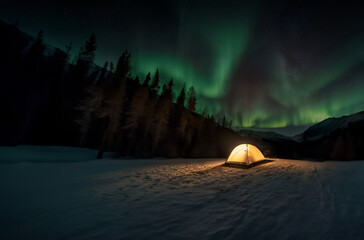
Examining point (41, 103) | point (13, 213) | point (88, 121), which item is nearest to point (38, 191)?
point (13, 213)

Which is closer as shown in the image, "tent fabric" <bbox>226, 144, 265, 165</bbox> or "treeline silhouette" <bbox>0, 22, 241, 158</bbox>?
"tent fabric" <bbox>226, 144, 265, 165</bbox>

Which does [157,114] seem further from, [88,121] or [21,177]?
[21,177]

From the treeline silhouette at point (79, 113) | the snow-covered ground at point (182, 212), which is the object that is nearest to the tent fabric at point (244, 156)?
the snow-covered ground at point (182, 212)

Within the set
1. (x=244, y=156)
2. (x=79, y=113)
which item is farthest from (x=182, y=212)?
(x=79, y=113)

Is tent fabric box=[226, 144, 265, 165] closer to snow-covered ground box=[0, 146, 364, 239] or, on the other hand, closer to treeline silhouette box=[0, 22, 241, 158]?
snow-covered ground box=[0, 146, 364, 239]

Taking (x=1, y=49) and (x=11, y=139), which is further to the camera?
(x=1, y=49)

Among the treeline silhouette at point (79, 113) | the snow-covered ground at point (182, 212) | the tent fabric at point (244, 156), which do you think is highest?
the treeline silhouette at point (79, 113)

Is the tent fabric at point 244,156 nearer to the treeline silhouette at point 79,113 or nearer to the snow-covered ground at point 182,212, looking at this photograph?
the snow-covered ground at point 182,212

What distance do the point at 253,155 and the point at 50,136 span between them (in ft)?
151

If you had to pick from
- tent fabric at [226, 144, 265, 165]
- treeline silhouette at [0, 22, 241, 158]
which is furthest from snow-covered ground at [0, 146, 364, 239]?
treeline silhouette at [0, 22, 241, 158]

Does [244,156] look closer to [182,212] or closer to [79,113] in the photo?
[182,212]

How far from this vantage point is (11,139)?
30.0m

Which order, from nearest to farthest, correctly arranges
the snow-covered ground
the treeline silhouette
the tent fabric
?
the snow-covered ground → the tent fabric → the treeline silhouette

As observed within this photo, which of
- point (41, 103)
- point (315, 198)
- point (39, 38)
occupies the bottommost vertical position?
point (315, 198)
